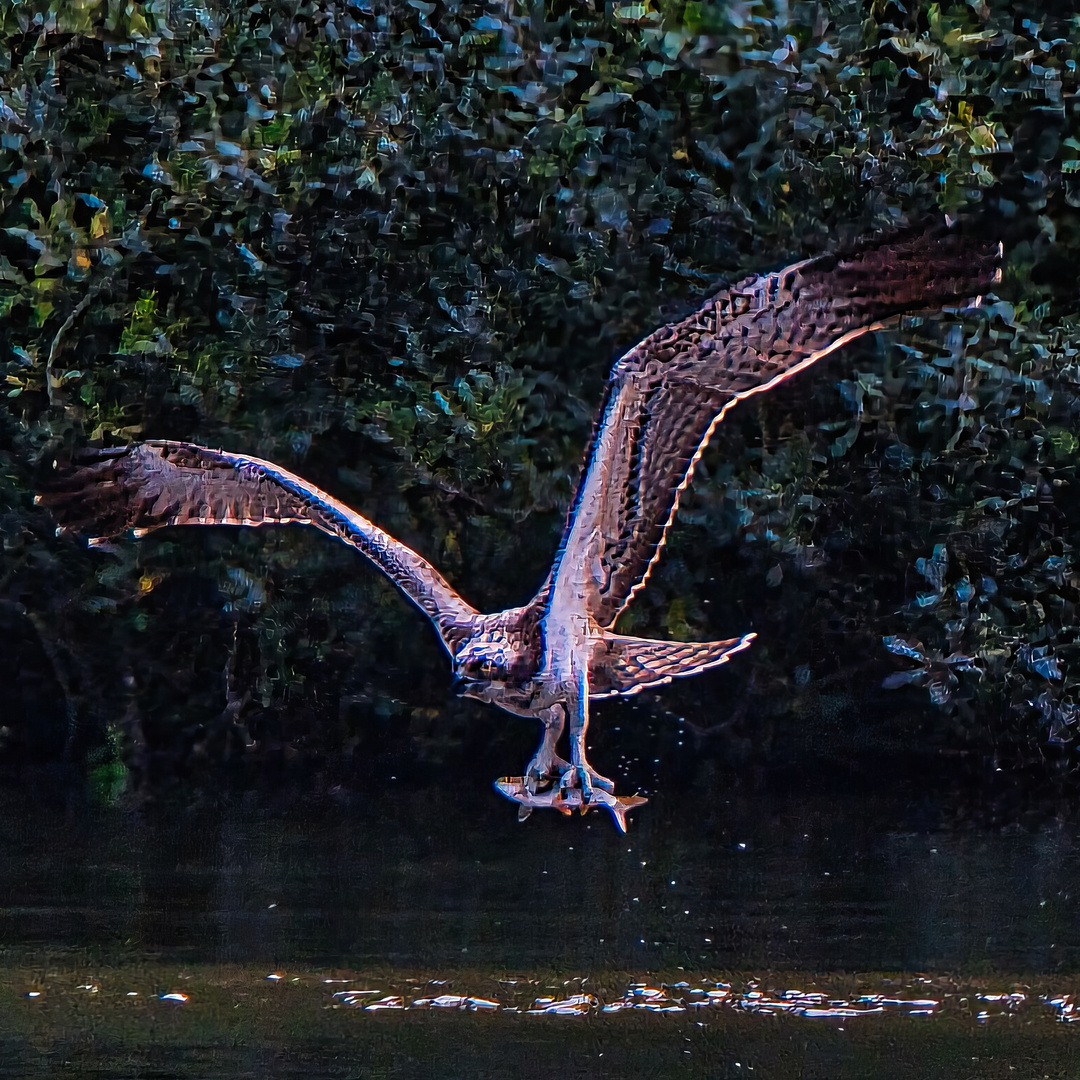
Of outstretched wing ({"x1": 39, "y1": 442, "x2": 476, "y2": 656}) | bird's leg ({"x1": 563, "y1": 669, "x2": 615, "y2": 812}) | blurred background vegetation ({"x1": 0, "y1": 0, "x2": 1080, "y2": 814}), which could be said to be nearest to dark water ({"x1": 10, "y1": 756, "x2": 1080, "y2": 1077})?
blurred background vegetation ({"x1": 0, "y1": 0, "x2": 1080, "y2": 814})

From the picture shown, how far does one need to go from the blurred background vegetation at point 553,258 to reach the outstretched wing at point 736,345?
1223 millimetres

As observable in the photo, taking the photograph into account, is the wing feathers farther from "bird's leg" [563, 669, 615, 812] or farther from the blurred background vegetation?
the blurred background vegetation

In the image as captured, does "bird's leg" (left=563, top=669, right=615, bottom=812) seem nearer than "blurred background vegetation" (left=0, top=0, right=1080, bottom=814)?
Yes

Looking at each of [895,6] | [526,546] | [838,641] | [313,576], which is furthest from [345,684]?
[895,6]

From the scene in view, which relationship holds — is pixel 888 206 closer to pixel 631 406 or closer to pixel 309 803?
pixel 631 406

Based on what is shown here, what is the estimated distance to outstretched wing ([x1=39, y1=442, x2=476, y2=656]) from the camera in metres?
3.63

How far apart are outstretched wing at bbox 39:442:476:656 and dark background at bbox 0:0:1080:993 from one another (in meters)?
0.75

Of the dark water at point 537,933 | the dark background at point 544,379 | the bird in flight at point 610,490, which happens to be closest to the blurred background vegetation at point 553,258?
the dark background at point 544,379

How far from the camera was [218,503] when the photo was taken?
12.8 feet

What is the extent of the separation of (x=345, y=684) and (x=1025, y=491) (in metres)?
2.70

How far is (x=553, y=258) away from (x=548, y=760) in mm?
1668

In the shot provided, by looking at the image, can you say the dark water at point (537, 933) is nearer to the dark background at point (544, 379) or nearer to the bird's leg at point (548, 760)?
the dark background at point (544, 379)

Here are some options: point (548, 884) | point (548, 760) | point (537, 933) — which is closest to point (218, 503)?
point (548, 760)

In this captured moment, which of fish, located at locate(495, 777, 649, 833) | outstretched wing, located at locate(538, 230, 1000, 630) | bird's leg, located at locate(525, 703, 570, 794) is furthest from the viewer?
bird's leg, located at locate(525, 703, 570, 794)
